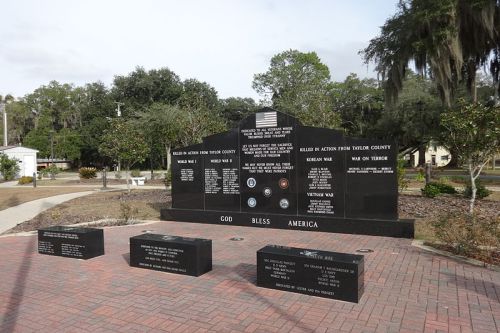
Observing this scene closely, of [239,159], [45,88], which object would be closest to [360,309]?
[239,159]

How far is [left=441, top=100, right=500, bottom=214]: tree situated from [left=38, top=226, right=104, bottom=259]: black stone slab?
363 inches

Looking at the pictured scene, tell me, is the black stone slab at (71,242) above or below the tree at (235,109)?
below

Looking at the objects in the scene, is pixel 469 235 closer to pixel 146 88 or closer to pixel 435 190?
pixel 435 190

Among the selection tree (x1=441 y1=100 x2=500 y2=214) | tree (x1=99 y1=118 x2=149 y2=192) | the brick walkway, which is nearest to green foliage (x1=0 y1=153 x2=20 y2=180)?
tree (x1=99 y1=118 x2=149 y2=192)

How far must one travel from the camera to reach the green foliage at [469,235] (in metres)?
7.68

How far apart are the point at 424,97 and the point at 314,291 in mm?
35530

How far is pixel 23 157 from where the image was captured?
42875 millimetres

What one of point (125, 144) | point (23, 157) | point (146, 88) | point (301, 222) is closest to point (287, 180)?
point (301, 222)

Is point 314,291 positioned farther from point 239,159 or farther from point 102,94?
point 102,94

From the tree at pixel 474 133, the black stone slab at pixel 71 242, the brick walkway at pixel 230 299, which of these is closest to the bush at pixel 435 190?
the tree at pixel 474 133

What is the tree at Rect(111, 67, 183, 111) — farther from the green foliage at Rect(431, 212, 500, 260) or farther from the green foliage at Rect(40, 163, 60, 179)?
the green foliage at Rect(431, 212, 500, 260)

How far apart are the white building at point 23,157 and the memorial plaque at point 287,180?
118 ft

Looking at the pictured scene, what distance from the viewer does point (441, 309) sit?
5344 millimetres

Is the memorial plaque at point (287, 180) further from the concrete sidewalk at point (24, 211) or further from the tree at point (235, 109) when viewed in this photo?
the tree at point (235, 109)
